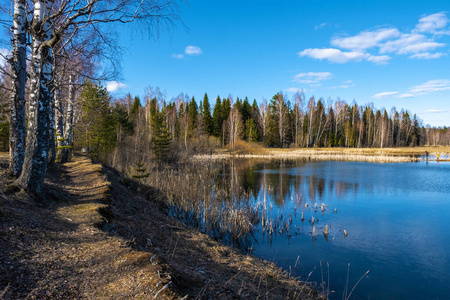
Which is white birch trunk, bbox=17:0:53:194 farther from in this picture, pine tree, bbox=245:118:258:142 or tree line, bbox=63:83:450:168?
pine tree, bbox=245:118:258:142

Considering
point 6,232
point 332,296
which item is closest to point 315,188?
point 332,296

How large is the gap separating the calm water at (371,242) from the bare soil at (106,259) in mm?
1551

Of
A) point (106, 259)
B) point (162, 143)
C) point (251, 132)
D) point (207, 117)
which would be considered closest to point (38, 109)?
point (106, 259)

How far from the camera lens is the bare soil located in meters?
3.09

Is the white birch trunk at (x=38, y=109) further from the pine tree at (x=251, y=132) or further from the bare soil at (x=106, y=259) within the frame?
the pine tree at (x=251, y=132)

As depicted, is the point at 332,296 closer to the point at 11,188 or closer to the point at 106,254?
the point at 106,254

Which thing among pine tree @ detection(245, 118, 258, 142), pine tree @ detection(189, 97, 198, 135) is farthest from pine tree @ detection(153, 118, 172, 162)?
pine tree @ detection(189, 97, 198, 135)

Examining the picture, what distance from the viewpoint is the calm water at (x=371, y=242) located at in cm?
627

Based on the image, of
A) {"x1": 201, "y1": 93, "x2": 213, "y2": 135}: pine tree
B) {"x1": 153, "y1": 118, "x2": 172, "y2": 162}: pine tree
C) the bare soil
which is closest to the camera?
the bare soil

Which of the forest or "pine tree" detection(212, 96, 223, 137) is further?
"pine tree" detection(212, 96, 223, 137)

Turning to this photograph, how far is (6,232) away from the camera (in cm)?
393

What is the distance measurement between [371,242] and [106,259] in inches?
306

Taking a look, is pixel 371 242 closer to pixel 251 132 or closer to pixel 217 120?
pixel 251 132

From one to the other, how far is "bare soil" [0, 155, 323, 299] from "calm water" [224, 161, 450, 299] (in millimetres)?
1551
